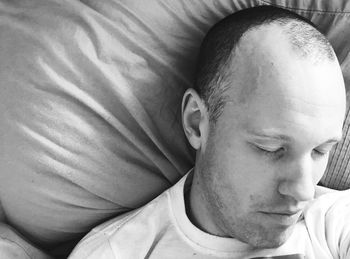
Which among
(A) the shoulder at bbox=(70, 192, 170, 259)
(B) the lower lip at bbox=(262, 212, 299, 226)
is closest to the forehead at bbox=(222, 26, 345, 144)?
(B) the lower lip at bbox=(262, 212, 299, 226)

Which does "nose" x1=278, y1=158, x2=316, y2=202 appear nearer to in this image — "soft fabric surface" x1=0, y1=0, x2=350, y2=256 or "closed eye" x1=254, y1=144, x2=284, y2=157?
"closed eye" x1=254, y1=144, x2=284, y2=157

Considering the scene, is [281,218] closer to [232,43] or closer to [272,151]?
[272,151]

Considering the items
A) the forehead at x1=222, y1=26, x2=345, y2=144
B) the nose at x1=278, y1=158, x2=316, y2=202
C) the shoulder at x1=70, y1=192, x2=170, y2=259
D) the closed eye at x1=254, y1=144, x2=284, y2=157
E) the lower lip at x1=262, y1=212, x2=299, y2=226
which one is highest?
the forehead at x1=222, y1=26, x2=345, y2=144

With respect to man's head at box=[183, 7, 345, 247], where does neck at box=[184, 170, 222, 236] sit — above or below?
below

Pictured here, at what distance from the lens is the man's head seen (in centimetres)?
99

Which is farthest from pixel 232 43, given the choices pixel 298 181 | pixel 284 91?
pixel 298 181

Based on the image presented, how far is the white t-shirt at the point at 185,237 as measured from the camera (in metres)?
1.12

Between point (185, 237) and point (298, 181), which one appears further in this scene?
point (185, 237)

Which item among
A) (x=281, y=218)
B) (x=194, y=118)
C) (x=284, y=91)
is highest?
(x=284, y=91)

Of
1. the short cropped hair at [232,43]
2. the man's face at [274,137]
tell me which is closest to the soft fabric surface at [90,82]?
the short cropped hair at [232,43]

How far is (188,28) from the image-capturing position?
3.85ft

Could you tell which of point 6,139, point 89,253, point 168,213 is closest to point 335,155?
point 168,213

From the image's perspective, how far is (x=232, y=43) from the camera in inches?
42.1

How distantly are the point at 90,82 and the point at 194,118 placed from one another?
8.3 inches
